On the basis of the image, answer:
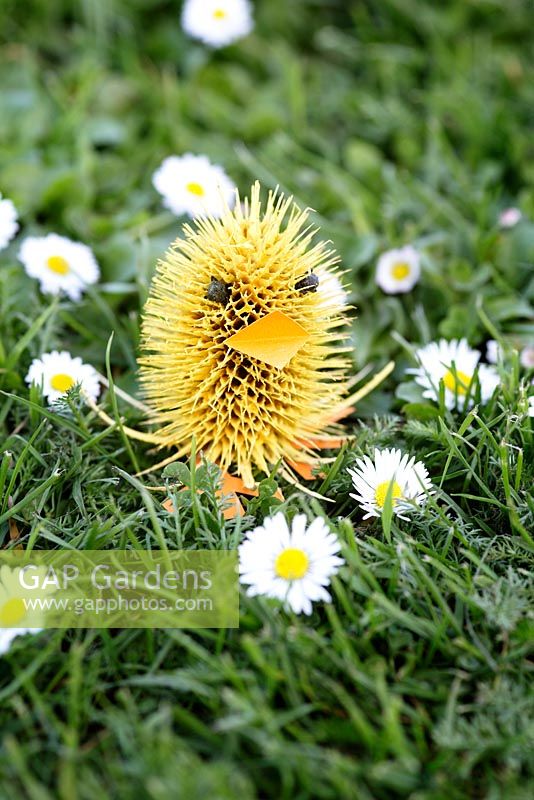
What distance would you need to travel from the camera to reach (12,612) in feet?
3.75

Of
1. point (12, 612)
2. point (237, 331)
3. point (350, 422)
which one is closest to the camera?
point (12, 612)

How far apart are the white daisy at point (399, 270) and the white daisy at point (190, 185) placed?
1.32 feet

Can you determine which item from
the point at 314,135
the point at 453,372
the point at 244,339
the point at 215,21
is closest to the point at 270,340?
the point at 244,339

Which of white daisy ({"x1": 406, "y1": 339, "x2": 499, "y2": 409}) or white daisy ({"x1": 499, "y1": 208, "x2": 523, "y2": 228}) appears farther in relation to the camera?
white daisy ({"x1": 499, "y1": 208, "x2": 523, "y2": 228})

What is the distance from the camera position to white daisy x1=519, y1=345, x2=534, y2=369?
5.35ft

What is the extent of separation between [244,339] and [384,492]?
14.0 inches

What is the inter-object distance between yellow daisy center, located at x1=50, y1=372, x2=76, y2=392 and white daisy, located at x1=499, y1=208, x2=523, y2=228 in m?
1.13

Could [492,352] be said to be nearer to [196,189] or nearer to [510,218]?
[510,218]

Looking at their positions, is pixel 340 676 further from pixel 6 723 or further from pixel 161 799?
pixel 6 723

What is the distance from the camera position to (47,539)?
4.31 feet

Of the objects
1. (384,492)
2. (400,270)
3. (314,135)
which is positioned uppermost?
(314,135)

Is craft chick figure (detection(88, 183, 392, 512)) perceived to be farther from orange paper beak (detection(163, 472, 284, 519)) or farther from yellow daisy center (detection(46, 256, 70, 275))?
yellow daisy center (detection(46, 256, 70, 275))

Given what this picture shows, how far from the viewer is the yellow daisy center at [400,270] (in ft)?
5.95

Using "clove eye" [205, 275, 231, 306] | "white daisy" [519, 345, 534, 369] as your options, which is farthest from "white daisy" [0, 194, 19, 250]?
"white daisy" [519, 345, 534, 369]
